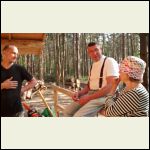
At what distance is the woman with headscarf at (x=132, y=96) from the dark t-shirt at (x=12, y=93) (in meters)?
0.93

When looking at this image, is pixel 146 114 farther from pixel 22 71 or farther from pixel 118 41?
pixel 118 41

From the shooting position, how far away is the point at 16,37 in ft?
20.2

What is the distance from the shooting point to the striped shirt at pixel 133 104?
1813 millimetres

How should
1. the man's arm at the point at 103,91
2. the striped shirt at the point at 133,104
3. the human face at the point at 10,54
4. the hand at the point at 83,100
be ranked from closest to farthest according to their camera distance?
the striped shirt at the point at 133,104 < the human face at the point at 10,54 < the man's arm at the point at 103,91 < the hand at the point at 83,100

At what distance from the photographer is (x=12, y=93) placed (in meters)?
2.57

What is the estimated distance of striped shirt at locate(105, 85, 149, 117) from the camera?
1.81 meters

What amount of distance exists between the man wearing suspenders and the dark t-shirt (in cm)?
58

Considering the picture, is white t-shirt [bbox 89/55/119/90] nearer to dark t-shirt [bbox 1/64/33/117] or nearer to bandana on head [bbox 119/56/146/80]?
dark t-shirt [bbox 1/64/33/117]

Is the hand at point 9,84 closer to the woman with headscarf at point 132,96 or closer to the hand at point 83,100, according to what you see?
the hand at point 83,100

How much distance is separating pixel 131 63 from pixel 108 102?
11.6 inches

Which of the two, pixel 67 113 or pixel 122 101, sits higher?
pixel 122 101

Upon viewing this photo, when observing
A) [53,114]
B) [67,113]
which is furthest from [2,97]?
[53,114]

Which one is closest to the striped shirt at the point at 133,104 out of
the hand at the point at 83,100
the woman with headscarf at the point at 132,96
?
the woman with headscarf at the point at 132,96

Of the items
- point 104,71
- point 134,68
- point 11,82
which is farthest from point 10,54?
point 134,68
